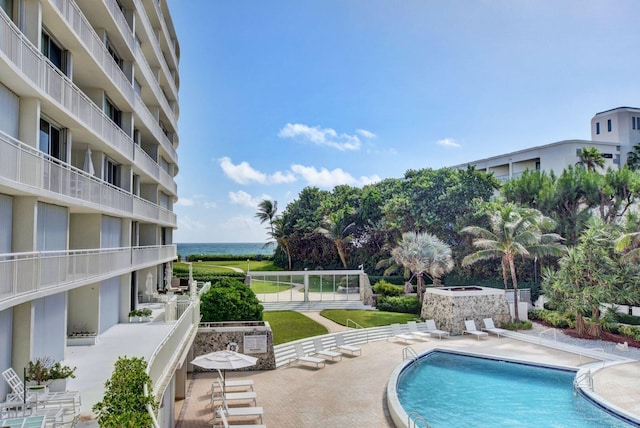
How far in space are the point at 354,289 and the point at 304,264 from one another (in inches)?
882

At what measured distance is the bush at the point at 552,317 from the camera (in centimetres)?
2901

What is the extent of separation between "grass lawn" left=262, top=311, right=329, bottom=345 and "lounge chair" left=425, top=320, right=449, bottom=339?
6.89 metres

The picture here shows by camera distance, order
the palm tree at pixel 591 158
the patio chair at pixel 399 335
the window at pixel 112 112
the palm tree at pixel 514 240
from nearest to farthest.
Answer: the window at pixel 112 112 < the patio chair at pixel 399 335 < the palm tree at pixel 514 240 < the palm tree at pixel 591 158

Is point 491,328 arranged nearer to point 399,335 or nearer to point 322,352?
point 399,335

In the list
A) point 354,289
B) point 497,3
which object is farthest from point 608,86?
Result: point 354,289

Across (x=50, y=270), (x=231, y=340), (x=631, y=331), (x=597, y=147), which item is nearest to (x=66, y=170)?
(x=50, y=270)

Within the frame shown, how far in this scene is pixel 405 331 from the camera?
2922 centimetres

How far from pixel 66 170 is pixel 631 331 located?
1171 inches

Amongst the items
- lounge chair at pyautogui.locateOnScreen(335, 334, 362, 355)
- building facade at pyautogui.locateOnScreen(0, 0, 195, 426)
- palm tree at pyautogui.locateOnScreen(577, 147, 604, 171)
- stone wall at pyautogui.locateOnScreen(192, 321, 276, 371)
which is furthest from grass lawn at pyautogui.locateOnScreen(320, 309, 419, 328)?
palm tree at pyautogui.locateOnScreen(577, 147, 604, 171)

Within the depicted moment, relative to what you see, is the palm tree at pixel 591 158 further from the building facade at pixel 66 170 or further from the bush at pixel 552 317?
the building facade at pixel 66 170

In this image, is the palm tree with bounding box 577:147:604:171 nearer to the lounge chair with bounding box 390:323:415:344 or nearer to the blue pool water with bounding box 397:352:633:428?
the lounge chair with bounding box 390:323:415:344

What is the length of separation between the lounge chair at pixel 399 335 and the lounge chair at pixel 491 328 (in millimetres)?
5592

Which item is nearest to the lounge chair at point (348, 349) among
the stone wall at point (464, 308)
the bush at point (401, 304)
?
the stone wall at point (464, 308)

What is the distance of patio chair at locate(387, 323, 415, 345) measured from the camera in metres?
27.1
